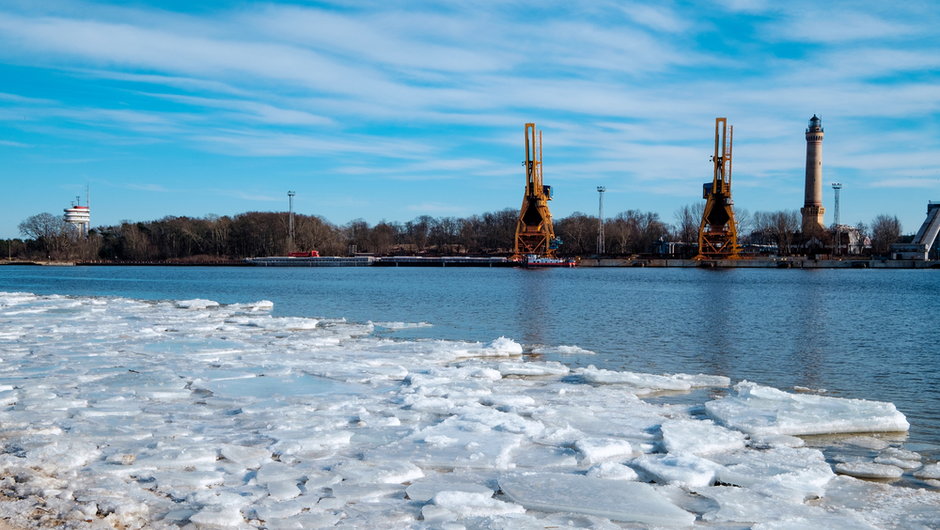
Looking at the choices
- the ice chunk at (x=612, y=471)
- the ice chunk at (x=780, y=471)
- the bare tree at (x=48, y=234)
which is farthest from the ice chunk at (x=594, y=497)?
the bare tree at (x=48, y=234)

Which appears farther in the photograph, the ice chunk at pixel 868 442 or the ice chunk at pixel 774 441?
the ice chunk at pixel 868 442

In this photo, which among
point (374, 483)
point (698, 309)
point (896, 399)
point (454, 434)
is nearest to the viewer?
point (374, 483)

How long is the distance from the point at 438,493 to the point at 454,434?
1.65 metres

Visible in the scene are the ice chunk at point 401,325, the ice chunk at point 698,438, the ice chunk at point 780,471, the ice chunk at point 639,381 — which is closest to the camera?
the ice chunk at point 780,471

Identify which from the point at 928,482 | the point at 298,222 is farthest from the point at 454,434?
the point at 298,222

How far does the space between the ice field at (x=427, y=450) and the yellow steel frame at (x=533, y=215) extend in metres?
64.4

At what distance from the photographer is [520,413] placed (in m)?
7.43

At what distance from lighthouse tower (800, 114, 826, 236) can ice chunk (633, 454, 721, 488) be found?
323ft

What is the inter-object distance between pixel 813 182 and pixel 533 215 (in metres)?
44.5

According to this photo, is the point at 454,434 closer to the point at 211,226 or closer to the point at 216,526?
the point at 216,526

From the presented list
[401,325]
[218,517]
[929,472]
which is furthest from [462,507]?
[401,325]

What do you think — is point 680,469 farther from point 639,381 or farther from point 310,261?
point 310,261

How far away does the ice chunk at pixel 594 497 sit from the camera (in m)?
4.53

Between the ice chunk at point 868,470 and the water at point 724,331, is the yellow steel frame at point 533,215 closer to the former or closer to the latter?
the water at point 724,331
